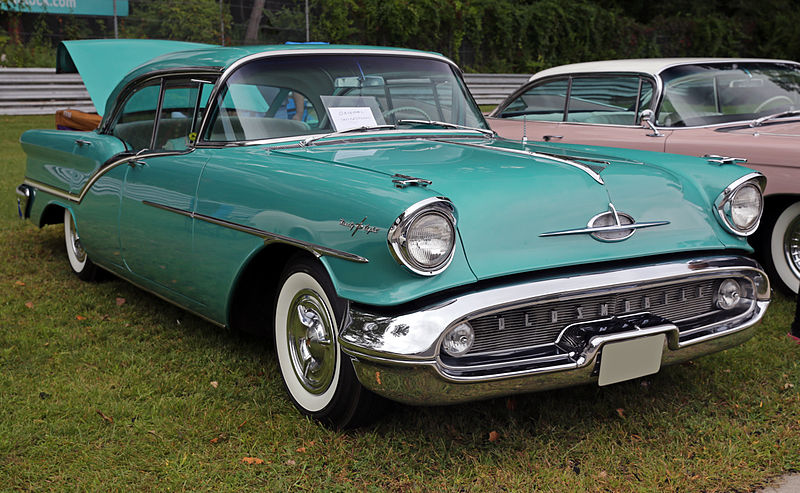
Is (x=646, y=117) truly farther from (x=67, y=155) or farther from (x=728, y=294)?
(x=67, y=155)

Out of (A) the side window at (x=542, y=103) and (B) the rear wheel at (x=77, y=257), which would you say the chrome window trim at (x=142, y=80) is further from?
(A) the side window at (x=542, y=103)

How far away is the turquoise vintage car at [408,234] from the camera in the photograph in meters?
2.54

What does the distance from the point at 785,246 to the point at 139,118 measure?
12.8ft

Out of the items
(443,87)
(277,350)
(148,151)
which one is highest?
(443,87)

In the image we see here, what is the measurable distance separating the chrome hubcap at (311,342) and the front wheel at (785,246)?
10.0 feet

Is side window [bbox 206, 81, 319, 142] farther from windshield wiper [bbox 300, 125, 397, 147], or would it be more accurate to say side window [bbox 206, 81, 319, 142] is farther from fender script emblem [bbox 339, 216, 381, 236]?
fender script emblem [bbox 339, 216, 381, 236]

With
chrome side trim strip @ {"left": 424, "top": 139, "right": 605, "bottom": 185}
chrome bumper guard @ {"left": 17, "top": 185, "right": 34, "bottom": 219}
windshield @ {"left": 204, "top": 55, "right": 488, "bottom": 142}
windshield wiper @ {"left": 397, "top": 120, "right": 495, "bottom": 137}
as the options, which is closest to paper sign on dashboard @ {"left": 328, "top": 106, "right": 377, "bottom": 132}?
windshield @ {"left": 204, "top": 55, "right": 488, "bottom": 142}

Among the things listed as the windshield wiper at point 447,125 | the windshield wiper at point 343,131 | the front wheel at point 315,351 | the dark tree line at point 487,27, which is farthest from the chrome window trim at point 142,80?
the dark tree line at point 487,27

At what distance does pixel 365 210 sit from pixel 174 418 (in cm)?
122

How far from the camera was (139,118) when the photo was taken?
4.67 m

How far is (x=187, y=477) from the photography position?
265 centimetres

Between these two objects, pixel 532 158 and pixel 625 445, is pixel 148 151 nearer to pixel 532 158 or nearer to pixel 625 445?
pixel 532 158

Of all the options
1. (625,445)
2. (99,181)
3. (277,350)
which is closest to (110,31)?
(99,181)

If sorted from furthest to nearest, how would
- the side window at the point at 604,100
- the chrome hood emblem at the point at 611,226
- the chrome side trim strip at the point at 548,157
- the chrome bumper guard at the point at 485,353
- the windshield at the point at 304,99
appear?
the side window at the point at 604,100 → the windshield at the point at 304,99 → the chrome side trim strip at the point at 548,157 → the chrome hood emblem at the point at 611,226 → the chrome bumper guard at the point at 485,353
